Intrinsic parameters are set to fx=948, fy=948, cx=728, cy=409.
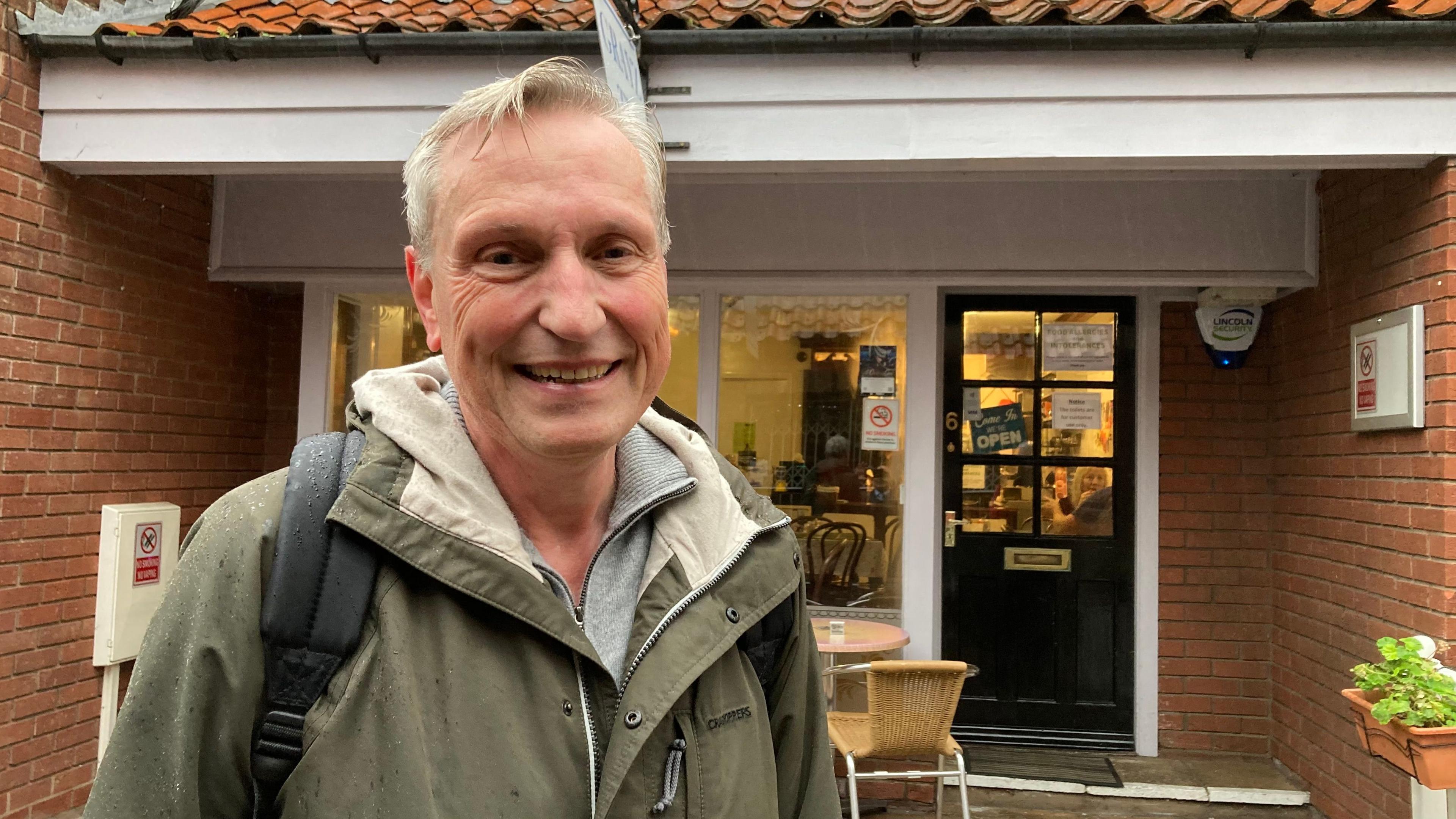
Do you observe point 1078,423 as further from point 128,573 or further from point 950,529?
point 128,573

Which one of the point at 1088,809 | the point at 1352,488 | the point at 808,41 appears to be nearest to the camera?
the point at 808,41

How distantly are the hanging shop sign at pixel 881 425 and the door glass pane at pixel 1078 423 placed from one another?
1.11m

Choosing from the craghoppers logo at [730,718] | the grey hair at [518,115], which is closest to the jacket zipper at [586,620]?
the craghoppers logo at [730,718]

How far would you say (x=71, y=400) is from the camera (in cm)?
454

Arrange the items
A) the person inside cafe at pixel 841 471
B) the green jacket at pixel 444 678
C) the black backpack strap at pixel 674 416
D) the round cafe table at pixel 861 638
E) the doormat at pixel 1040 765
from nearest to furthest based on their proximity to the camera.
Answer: the green jacket at pixel 444 678 → the black backpack strap at pixel 674 416 → the round cafe table at pixel 861 638 → the doormat at pixel 1040 765 → the person inside cafe at pixel 841 471

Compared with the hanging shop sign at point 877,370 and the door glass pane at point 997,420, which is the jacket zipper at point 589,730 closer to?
the hanging shop sign at point 877,370

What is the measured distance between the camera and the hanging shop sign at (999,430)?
5.92 metres

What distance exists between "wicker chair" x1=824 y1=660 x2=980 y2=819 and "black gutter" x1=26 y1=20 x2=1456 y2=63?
2688mm

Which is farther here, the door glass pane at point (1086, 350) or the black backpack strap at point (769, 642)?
the door glass pane at point (1086, 350)

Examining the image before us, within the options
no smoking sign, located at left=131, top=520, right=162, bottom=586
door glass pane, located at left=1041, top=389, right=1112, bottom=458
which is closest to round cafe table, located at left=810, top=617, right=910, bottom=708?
door glass pane, located at left=1041, top=389, right=1112, bottom=458

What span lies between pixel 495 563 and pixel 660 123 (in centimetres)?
342

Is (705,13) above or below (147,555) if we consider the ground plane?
above

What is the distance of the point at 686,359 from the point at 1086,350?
2.51 meters

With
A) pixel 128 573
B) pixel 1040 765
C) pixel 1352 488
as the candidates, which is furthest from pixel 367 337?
pixel 1352 488
